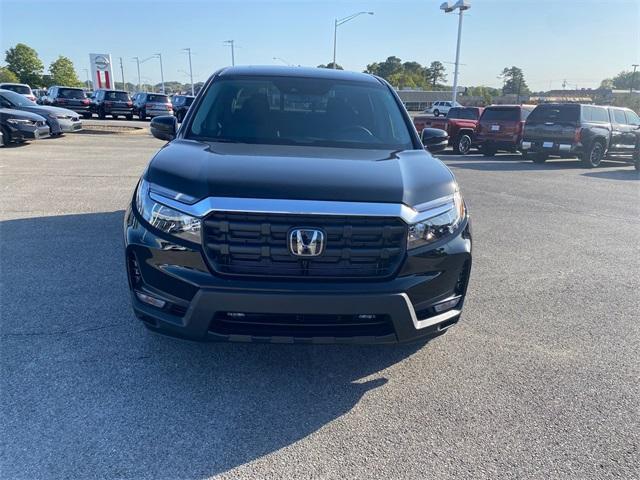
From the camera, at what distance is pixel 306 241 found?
7.97 feet

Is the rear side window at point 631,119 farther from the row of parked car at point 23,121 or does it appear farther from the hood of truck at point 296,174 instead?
the row of parked car at point 23,121

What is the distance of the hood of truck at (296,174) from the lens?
251cm

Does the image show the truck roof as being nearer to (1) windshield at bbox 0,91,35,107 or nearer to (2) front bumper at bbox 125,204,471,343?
(2) front bumper at bbox 125,204,471,343

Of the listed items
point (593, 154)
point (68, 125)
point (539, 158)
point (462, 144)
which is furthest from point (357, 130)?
point (68, 125)

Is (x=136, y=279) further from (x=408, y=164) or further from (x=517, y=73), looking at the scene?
(x=517, y=73)

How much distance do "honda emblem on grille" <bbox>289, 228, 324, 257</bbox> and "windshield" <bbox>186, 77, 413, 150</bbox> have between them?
4.00 feet

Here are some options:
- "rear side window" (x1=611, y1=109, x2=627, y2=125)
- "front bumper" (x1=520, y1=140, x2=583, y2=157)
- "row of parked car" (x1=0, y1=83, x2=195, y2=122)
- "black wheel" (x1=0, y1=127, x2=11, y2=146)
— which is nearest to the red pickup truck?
"front bumper" (x1=520, y1=140, x2=583, y2=157)

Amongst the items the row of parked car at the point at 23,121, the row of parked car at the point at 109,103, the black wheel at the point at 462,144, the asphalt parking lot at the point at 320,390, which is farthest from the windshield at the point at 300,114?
the row of parked car at the point at 109,103

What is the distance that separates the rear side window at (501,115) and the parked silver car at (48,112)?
14.9 m

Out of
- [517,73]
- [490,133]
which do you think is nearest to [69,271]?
[490,133]

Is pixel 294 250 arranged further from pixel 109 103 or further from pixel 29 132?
pixel 109 103

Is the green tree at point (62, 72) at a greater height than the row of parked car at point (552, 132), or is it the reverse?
the green tree at point (62, 72)

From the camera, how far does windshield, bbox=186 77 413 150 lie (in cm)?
360

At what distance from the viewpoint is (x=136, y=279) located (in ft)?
8.73
